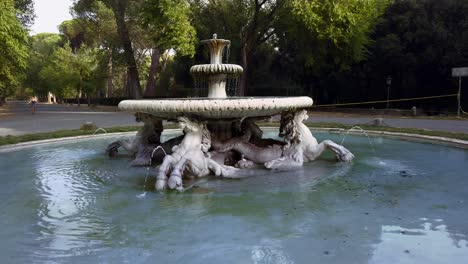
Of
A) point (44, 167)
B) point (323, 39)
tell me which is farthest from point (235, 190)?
point (323, 39)

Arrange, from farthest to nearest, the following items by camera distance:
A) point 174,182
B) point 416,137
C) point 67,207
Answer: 1. point 416,137
2. point 174,182
3. point 67,207

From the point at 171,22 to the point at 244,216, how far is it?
850 inches

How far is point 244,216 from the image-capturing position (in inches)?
185

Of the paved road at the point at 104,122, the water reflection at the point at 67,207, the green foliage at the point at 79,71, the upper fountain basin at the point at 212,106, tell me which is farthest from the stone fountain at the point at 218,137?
the green foliage at the point at 79,71

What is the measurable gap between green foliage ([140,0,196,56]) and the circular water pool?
1768cm

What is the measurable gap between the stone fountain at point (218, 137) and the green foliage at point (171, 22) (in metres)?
15.5

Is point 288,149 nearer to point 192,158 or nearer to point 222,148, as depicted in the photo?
point 222,148

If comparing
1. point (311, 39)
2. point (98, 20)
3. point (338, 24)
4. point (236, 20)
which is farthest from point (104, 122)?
point (98, 20)

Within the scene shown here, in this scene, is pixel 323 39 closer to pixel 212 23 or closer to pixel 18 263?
pixel 212 23

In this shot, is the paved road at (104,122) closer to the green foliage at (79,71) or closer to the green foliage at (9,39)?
the green foliage at (9,39)

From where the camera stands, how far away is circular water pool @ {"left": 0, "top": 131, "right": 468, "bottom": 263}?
368 cm

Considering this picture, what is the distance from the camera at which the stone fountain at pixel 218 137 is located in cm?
635

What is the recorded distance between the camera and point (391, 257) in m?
3.55

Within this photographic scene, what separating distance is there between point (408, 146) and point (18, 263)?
373 inches
